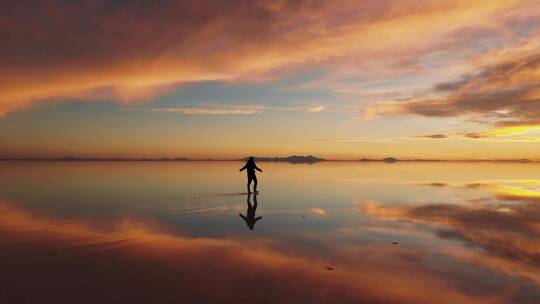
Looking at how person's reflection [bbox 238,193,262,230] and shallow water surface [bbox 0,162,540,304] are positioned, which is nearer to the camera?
shallow water surface [bbox 0,162,540,304]

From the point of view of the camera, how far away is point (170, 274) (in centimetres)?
896

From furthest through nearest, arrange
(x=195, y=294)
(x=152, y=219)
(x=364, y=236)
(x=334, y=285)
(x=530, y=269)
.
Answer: (x=152, y=219), (x=364, y=236), (x=530, y=269), (x=334, y=285), (x=195, y=294)

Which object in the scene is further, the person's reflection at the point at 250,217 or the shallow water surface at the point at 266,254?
the person's reflection at the point at 250,217

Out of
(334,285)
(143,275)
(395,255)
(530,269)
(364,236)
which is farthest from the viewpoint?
(364,236)

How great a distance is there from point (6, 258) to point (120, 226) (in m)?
4.73

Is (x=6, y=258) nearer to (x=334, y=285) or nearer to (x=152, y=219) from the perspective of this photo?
(x=152, y=219)

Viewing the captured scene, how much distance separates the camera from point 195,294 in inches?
304

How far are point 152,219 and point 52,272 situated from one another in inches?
283

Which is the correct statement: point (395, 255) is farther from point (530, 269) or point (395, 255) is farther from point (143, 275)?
point (143, 275)

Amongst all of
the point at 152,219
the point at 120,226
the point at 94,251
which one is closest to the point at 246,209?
the point at 152,219

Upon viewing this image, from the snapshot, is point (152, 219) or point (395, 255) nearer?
point (395, 255)

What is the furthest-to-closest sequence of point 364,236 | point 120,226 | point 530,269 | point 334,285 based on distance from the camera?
point 120,226 → point 364,236 → point 530,269 → point 334,285

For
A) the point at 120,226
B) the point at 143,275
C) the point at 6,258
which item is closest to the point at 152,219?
the point at 120,226

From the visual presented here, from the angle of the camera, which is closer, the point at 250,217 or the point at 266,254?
the point at 266,254
